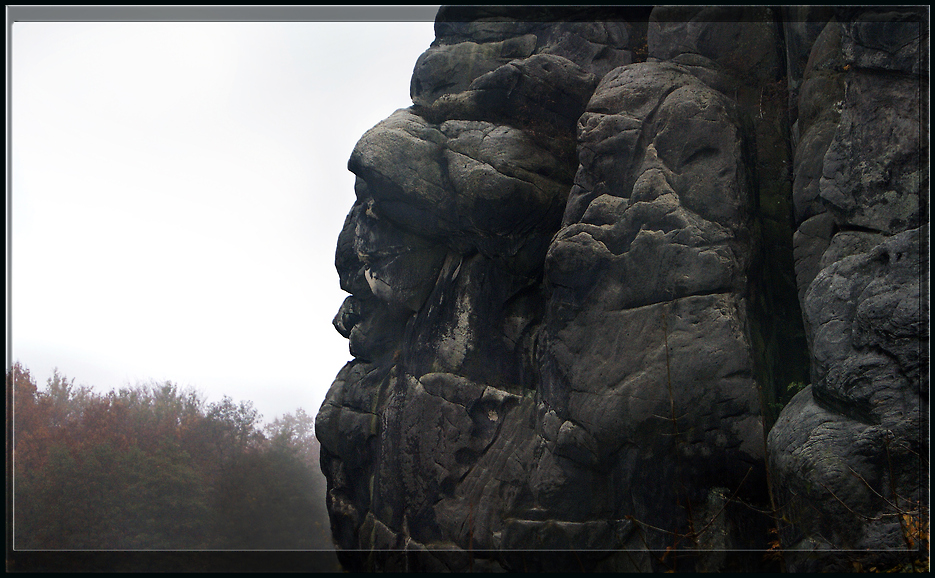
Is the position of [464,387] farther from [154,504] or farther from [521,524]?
[154,504]

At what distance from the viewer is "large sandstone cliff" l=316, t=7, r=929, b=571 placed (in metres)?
6.55

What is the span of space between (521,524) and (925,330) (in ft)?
16.9

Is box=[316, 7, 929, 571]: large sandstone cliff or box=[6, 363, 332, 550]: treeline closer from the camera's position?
box=[316, 7, 929, 571]: large sandstone cliff

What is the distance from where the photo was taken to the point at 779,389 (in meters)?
7.86

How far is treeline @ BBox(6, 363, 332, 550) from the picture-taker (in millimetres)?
8695

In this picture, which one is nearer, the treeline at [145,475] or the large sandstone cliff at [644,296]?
the large sandstone cliff at [644,296]

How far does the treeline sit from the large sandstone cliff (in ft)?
6.15

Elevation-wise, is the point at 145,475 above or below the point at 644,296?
below

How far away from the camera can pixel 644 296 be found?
8078 millimetres

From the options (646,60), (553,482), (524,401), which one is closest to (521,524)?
(553,482)

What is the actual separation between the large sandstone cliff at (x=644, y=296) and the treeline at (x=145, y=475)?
188 centimetres

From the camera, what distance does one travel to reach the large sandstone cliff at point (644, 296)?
258 inches

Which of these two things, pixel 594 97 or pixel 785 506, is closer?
pixel 785 506

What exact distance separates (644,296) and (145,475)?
760 cm
